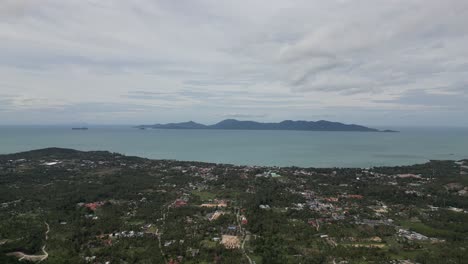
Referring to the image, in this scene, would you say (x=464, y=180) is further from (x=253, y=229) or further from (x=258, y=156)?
(x=258, y=156)

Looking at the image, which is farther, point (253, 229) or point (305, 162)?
point (305, 162)

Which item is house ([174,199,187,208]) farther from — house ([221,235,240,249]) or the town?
house ([221,235,240,249])

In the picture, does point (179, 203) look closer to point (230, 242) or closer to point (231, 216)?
point (231, 216)

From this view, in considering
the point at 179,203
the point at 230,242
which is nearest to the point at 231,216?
the point at 230,242

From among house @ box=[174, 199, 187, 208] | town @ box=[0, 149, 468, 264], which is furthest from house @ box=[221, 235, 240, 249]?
house @ box=[174, 199, 187, 208]

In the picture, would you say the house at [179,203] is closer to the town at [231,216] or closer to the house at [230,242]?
the town at [231,216]

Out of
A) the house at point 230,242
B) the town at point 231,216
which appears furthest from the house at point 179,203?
the house at point 230,242

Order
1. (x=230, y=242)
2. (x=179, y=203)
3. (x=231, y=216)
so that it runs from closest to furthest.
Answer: (x=230, y=242)
(x=231, y=216)
(x=179, y=203)

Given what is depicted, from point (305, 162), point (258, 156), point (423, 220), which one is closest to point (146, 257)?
point (423, 220)

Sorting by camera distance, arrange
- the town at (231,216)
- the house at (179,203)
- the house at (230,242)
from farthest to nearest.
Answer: the house at (179,203) → the house at (230,242) → the town at (231,216)
